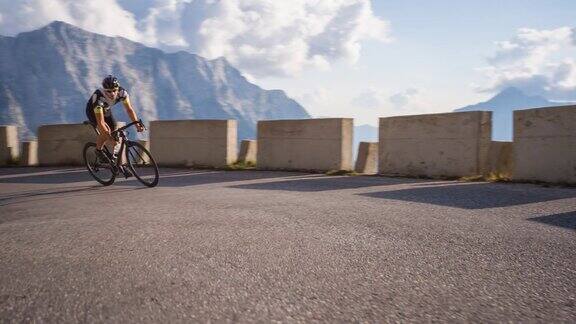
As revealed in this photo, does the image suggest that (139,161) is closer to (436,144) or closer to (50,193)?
(50,193)

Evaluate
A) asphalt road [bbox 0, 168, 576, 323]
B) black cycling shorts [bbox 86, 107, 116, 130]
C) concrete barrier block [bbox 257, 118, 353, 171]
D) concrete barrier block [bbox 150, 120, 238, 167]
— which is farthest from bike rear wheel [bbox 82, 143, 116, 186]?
concrete barrier block [bbox 257, 118, 353, 171]

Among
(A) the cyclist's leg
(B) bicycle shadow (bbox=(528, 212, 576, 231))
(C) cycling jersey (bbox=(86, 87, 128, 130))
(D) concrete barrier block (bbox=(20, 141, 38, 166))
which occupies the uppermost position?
(C) cycling jersey (bbox=(86, 87, 128, 130))

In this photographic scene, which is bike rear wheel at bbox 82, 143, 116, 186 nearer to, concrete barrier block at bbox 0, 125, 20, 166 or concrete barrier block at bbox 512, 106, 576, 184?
concrete barrier block at bbox 512, 106, 576, 184

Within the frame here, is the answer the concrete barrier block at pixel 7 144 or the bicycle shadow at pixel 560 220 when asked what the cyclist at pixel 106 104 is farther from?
the concrete barrier block at pixel 7 144

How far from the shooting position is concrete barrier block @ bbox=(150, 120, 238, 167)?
12.7 m

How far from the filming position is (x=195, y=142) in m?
13.0

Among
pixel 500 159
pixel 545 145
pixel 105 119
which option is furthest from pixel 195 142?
pixel 545 145

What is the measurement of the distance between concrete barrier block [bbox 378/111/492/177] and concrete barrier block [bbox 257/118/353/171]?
103 centimetres

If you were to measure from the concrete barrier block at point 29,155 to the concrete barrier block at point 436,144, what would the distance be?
1288 cm

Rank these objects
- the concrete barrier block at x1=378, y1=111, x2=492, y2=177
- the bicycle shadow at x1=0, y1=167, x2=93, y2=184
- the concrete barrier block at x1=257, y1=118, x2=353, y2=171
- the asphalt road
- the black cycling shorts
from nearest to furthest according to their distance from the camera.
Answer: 1. the asphalt road
2. the black cycling shorts
3. the bicycle shadow at x1=0, y1=167, x2=93, y2=184
4. the concrete barrier block at x1=378, y1=111, x2=492, y2=177
5. the concrete barrier block at x1=257, y1=118, x2=353, y2=171

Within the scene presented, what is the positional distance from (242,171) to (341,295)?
9549mm

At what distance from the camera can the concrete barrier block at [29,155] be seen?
50.0 ft

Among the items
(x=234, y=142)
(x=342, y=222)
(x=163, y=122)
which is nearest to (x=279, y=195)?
(x=342, y=222)

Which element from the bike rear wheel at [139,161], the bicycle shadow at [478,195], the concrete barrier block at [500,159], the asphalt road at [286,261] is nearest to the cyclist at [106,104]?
the bike rear wheel at [139,161]
